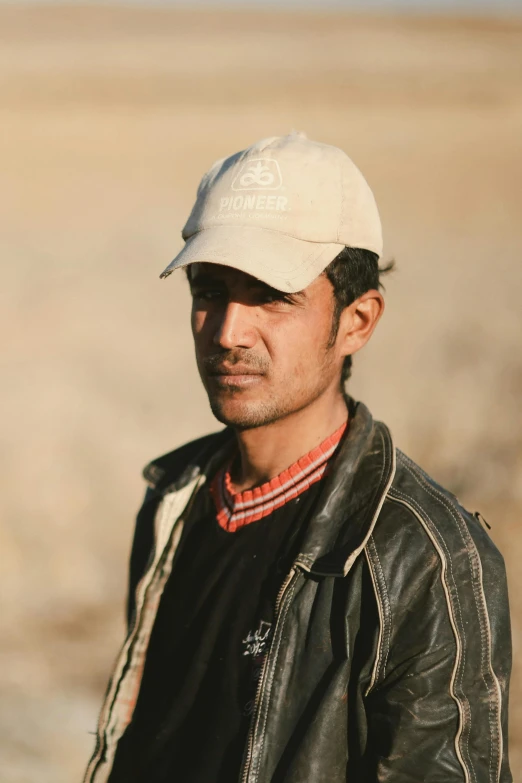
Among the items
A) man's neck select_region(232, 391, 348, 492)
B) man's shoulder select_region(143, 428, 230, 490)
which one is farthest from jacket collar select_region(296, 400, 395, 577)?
man's shoulder select_region(143, 428, 230, 490)

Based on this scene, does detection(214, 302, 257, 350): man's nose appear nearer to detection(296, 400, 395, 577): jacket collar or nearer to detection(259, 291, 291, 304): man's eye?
detection(259, 291, 291, 304): man's eye

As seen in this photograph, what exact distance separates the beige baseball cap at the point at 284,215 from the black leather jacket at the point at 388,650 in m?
0.60

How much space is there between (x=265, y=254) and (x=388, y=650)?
3.39ft

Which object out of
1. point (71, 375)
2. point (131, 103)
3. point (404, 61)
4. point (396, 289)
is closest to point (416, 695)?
point (71, 375)

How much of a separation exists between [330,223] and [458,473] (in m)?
5.08

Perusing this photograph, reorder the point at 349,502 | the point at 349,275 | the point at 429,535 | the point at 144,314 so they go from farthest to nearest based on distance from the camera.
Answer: the point at 144,314 → the point at 349,275 → the point at 349,502 → the point at 429,535

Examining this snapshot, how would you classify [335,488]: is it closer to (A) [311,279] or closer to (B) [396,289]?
(A) [311,279]

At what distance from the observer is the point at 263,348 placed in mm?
2523

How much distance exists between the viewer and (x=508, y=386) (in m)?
8.80

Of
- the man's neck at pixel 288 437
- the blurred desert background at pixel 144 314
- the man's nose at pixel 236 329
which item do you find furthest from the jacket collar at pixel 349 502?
the blurred desert background at pixel 144 314

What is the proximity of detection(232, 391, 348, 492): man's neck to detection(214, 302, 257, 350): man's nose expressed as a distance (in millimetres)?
255

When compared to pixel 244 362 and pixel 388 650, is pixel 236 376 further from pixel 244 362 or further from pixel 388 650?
pixel 388 650

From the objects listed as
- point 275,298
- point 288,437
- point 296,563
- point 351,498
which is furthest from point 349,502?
point 275,298

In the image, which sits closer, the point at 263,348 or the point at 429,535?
the point at 429,535
